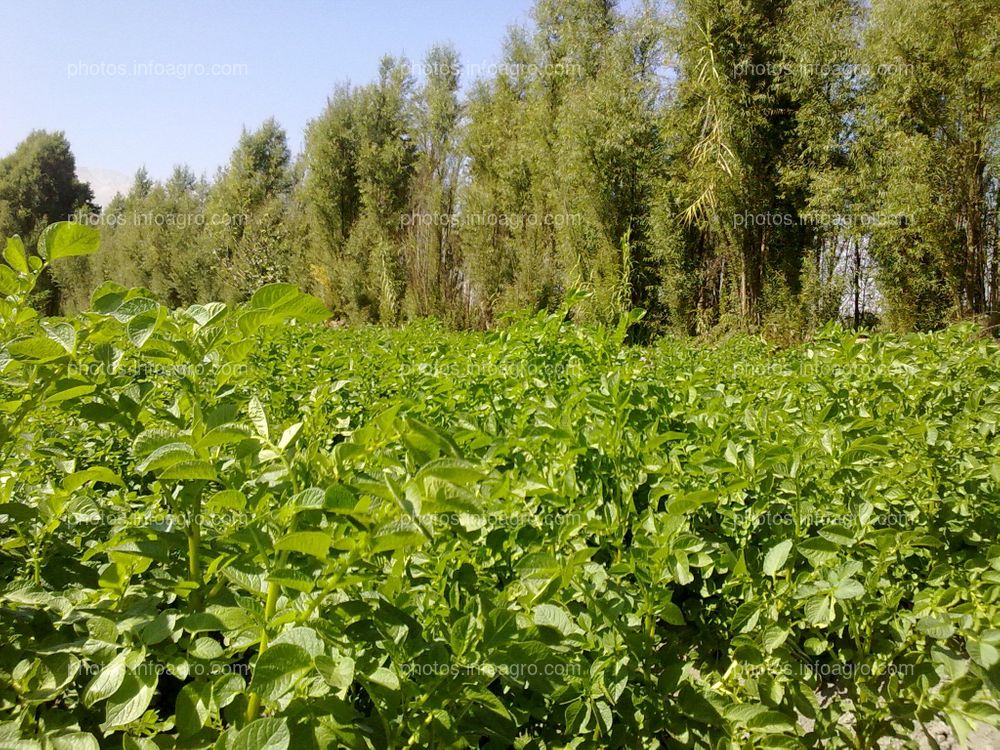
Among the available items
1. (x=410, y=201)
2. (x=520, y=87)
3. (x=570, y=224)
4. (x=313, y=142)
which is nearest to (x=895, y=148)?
(x=570, y=224)

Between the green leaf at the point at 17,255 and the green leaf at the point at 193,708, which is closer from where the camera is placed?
the green leaf at the point at 193,708

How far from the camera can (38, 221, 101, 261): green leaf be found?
776 millimetres

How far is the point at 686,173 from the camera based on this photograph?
1185 centimetres

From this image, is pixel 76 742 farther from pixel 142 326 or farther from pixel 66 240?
pixel 66 240

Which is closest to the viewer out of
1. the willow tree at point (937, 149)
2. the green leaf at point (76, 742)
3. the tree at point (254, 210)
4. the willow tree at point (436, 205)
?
the green leaf at point (76, 742)

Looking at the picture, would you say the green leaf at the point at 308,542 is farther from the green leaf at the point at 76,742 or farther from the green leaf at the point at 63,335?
the green leaf at the point at 63,335

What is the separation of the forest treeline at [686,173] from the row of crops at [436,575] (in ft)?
16.3

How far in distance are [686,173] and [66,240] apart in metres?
12.2

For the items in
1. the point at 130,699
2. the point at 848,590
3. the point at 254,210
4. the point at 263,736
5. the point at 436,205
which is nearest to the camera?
the point at 263,736

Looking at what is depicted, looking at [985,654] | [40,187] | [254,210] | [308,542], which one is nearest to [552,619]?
[308,542]

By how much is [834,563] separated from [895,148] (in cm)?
1035

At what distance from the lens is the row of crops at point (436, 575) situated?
0.63 meters

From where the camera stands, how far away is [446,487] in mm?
571

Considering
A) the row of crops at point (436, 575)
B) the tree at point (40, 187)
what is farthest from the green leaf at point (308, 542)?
the tree at point (40, 187)
